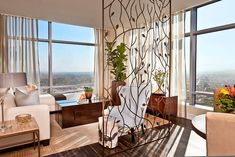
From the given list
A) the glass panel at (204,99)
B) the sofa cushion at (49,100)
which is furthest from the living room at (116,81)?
the sofa cushion at (49,100)

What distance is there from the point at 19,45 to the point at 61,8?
Answer: 192 centimetres

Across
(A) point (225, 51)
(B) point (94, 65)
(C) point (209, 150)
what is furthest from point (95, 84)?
(C) point (209, 150)

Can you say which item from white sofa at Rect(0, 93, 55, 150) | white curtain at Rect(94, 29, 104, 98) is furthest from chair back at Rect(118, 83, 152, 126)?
white curtain at Rect(94, 29, 104, 98)

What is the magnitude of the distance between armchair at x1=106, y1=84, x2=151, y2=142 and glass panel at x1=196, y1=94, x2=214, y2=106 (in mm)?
2079

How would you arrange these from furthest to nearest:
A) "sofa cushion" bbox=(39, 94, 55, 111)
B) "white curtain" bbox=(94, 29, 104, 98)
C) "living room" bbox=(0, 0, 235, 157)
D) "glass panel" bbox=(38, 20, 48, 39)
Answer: "white curtain" bbox=(94, 29, 104, 98), "glass panel" bbox=(38, 20, 48, 39), "sofa cushion" bbox=(39, 94, 55, 111), "living room" bbox=(0, 0, 235, 157)

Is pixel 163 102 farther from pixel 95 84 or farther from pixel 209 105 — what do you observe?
pixel 95 84

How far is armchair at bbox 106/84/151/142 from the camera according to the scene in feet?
9.29

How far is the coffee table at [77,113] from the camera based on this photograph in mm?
3578

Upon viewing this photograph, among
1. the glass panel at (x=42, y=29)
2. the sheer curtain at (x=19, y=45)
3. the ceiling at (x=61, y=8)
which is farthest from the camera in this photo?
the glass panel at (x=42, y=29)

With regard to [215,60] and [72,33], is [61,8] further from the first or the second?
[215,60]

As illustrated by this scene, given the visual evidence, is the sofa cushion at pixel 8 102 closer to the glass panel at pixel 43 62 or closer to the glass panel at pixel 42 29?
the glass panel at pixel 43 62

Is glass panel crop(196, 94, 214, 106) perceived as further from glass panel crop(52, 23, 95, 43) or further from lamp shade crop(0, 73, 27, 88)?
glass panel crop(52, 23, 95, 43)

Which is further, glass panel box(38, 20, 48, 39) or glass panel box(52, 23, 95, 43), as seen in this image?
glass panel box(52, 23, 95, 43)

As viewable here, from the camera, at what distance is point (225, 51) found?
12.3ft
